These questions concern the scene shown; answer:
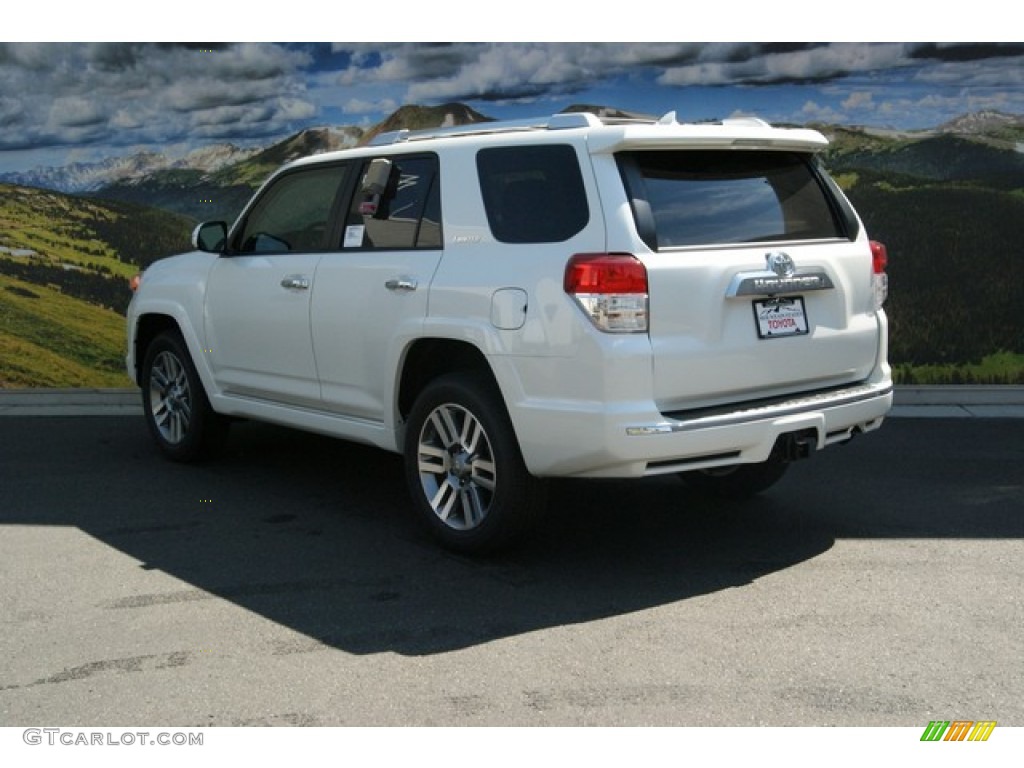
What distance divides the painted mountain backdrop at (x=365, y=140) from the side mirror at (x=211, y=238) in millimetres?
3917

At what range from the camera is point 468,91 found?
11.2 metres

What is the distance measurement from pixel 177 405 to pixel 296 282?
177cm

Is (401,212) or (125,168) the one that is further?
(125,168)

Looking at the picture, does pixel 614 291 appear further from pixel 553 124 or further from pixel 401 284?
pixel 401 284

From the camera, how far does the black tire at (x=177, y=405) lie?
8000 mm

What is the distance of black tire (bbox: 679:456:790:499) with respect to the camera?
691 centimetres

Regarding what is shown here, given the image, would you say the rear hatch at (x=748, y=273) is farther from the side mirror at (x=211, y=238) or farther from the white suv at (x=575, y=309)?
the side mirror at (x=211, y=238)

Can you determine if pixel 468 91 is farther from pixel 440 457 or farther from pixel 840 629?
pixel 840 629

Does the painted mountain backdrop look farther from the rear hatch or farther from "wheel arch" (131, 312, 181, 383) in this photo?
the rear hatch

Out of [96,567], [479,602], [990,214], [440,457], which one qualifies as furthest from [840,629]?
[990,214]

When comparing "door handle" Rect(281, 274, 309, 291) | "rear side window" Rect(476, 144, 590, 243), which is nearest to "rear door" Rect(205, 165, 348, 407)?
"door handle" Rect(281, 274, 309, 291)

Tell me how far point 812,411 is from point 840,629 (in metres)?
1.08

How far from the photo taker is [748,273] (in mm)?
5539

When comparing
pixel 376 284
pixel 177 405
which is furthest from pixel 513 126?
pixel 177 405
